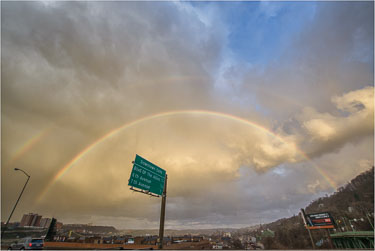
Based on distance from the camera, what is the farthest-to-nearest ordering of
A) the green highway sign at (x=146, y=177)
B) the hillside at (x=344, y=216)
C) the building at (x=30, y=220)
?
the hillside at (x=344, y=216) → the building at (x=30, y=220) → the green highway sign at (x=146, y=177)

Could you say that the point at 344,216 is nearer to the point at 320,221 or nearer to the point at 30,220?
the point at 320,221

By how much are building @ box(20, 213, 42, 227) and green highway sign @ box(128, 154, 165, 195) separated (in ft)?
377

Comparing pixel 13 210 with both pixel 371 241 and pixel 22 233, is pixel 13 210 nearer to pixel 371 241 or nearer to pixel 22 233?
pixel 22 233

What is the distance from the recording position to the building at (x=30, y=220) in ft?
292

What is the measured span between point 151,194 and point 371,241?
257ft

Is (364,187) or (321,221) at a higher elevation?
(364,187)

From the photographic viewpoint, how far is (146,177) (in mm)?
16641

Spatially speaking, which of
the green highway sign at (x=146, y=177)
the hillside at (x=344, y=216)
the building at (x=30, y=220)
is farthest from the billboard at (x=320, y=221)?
the building at (x=30, y=220)

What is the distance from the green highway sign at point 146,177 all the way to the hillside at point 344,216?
68768mm

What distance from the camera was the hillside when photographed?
9406 cm

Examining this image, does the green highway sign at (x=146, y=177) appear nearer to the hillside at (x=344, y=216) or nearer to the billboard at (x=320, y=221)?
the billboard at (x=320, y=221)

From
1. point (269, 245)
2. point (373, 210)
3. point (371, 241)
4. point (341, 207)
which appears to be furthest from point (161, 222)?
point (341, 207)

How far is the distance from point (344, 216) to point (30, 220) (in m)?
175

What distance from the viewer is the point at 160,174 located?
1795 cm
